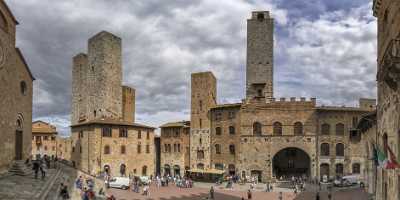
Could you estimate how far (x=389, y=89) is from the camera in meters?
16.1

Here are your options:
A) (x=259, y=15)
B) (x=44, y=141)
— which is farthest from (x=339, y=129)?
(x=44, y=141)

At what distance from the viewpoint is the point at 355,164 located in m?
46.6

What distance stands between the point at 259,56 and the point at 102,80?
22.5m

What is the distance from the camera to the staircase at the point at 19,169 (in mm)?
26184

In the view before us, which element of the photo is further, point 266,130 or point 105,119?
point 105,119

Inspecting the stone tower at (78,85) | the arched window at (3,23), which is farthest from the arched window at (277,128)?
the arched window at (3,23)

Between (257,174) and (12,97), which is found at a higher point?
(12,97)

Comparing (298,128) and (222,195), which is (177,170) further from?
(222,195)

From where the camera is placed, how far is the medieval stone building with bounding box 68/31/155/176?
46719 millimetres

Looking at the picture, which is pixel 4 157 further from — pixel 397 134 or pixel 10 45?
pixel 397 134

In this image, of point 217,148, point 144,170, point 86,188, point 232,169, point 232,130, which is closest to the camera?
point 86,188

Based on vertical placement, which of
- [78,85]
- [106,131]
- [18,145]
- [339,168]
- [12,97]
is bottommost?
[339,168]

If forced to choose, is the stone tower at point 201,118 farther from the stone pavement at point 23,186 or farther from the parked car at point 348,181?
the stone pavement at point 23,186

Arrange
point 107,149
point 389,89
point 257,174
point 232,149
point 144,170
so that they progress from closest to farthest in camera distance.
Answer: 1. point 389,89
2. point 107,149
3. point 257,174
4. point 232,149
5. point 144,170
